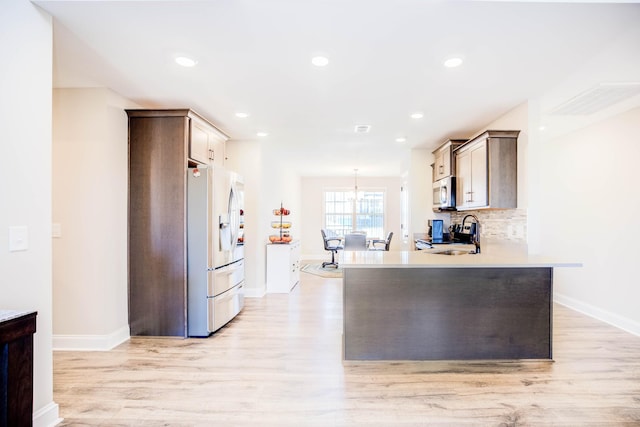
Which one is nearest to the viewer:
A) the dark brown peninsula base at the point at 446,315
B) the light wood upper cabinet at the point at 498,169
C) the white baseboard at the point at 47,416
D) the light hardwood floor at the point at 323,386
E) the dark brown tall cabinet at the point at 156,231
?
the white baseboard at the point at 47,416

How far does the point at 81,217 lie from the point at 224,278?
4.82ft

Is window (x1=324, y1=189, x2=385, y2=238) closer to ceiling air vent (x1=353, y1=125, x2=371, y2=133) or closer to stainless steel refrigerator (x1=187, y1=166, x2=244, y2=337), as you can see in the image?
ceiling air vent (x1=353, y1=125, x2=371, y2=133)

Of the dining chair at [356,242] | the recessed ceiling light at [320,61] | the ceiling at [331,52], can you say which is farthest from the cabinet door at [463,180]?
the dining chair at [356,242]

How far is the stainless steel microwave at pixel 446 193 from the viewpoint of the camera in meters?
4.58

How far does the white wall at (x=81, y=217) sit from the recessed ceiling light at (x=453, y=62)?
3.03m

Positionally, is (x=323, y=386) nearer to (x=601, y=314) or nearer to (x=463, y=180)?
(x=463, y=180)

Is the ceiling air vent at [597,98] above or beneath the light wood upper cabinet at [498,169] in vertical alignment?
above

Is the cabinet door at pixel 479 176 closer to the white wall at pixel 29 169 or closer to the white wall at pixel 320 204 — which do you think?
the white wall at pixel 29 169

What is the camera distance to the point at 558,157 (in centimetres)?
460

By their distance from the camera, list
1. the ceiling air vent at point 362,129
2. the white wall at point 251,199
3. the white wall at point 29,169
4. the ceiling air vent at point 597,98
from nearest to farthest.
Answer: the white wall at point 29,169 < the ceiling air vent at point 597,98 < the ceiling air vent at point 362,129 < the white wall at point 251,199

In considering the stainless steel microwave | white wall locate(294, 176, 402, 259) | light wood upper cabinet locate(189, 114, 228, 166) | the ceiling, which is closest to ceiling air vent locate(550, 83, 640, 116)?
the ceiling

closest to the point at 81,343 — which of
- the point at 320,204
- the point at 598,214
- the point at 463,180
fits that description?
the point at 463,180

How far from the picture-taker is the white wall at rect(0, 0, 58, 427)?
1680 millimetres

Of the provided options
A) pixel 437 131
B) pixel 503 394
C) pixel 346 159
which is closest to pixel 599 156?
pixel 437 131
